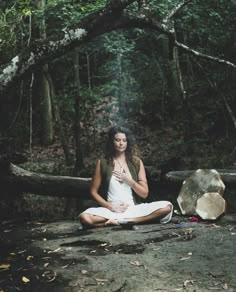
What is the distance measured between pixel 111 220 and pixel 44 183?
6.66 feet

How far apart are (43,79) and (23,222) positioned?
8680 millimetres

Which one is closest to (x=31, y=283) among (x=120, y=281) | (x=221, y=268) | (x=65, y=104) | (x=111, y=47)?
(x=120, y=281)

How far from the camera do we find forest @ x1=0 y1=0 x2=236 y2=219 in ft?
23.5

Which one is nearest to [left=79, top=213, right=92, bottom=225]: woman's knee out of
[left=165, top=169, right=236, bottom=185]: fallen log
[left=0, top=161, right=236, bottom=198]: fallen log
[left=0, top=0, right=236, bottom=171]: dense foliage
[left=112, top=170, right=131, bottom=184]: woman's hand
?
[left=112, top=170, right=131, bottom=184]: woman's hand

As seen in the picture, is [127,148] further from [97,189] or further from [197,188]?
[197,188]

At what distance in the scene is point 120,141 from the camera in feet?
19.3

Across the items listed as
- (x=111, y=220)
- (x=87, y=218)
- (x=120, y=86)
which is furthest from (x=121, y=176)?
(x=120, y=86)

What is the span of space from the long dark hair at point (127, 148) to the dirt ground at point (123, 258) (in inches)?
37.3

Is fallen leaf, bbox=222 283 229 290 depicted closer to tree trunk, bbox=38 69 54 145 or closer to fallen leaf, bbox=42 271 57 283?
fallen leaf, bbox=42 271 57 283

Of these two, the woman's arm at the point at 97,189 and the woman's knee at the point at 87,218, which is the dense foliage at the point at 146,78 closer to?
the woman's arm at the point at 97,189

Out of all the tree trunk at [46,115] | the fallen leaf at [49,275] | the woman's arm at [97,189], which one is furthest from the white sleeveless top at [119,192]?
the tree trunk at [46,115]

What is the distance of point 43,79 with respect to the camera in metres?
14.8

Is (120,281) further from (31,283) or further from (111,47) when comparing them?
(111,47)

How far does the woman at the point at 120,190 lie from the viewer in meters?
5.79
